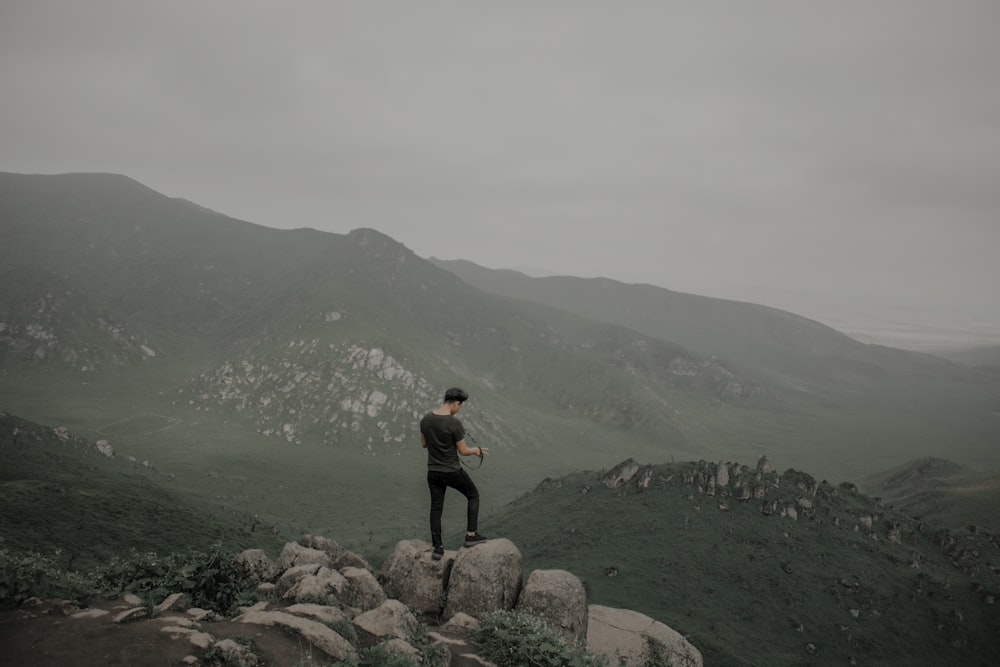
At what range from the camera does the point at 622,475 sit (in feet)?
139

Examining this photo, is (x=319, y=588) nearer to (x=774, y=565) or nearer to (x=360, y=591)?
(x=360, y=591)

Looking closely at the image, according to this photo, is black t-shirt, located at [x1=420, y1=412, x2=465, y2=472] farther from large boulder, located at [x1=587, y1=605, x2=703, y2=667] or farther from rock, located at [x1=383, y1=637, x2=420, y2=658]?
large boulder, located at [x1=587, y1=605, x2=703, y2=667]

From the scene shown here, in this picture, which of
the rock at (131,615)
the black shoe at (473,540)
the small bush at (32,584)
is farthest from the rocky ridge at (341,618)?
the small bush at (32,584)

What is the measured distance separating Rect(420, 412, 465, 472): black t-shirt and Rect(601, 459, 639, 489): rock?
3263 cm

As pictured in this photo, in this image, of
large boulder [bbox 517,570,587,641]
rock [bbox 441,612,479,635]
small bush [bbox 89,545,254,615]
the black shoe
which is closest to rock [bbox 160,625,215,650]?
small bush [bbox 89,545,254,615]

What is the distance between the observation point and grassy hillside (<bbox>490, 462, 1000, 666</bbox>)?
1082 inches

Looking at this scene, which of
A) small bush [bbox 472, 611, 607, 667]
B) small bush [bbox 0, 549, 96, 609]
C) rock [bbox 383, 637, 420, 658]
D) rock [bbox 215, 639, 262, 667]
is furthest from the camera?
small bush [bbox 472, 611, 607, 667]

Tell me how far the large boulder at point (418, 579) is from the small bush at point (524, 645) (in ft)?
8.10

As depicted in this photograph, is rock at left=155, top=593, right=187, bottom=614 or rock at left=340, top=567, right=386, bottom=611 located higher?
rock at left=155, top=593, right=187, bottom=614

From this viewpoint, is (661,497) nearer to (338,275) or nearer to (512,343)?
(512,343)

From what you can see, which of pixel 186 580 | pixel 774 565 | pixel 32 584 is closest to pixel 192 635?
pixel 186 580

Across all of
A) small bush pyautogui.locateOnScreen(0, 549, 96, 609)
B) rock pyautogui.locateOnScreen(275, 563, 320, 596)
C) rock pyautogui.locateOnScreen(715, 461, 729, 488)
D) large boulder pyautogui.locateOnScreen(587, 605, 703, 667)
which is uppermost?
small bush pyautogui.locateOnScreen(0, 549, 96, 609)

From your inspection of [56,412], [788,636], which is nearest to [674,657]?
[788,636]

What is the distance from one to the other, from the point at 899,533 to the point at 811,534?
364 inches
